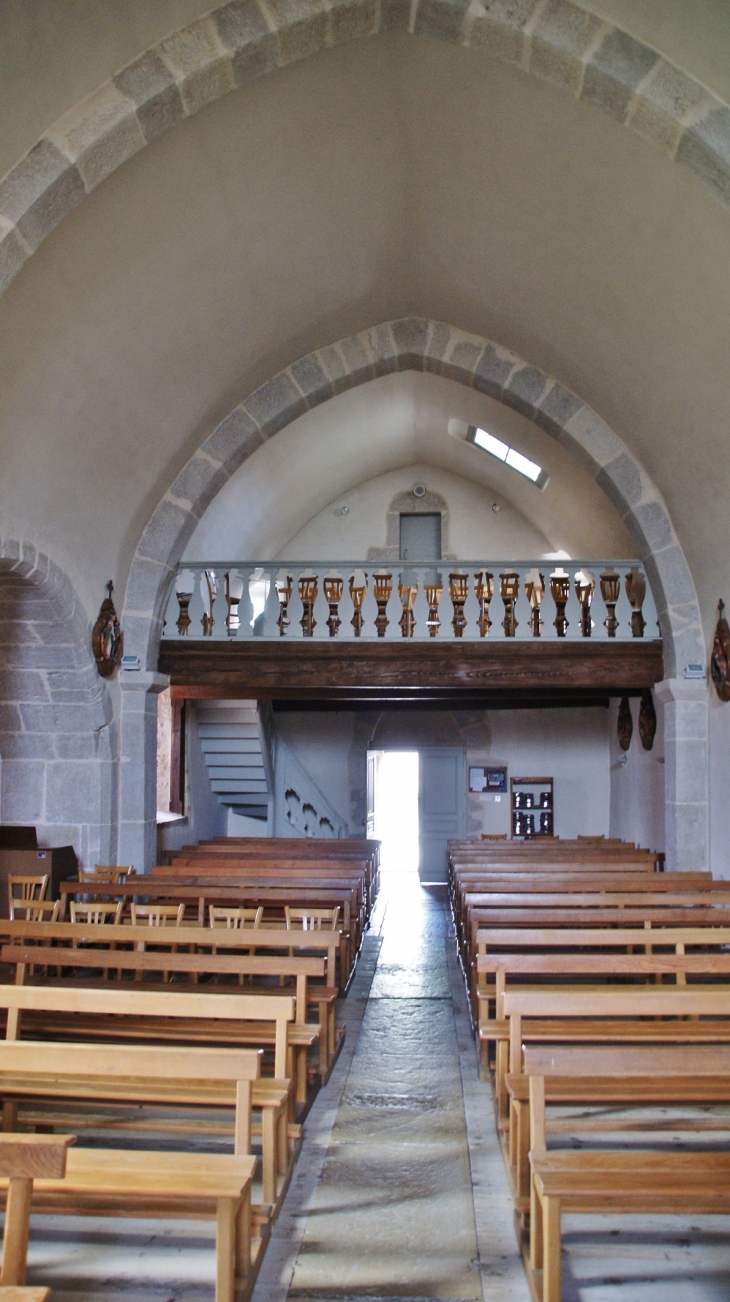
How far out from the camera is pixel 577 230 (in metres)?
7.21

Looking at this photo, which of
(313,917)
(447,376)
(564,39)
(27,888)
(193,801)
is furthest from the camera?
(193,801)

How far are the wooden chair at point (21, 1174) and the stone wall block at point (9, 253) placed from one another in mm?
4487

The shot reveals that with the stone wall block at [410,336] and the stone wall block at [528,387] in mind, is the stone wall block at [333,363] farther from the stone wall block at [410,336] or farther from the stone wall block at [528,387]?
the stone wall block at [528,387]

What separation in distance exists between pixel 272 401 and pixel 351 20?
4.16m

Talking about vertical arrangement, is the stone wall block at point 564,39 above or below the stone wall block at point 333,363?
above

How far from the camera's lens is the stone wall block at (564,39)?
5.70 meters

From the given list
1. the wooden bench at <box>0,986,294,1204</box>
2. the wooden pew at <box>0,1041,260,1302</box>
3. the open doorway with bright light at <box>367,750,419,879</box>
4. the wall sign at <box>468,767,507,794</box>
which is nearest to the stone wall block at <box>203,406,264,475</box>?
the wall sign at <box>468,767,507,794</box>

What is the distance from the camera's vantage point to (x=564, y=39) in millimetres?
5762

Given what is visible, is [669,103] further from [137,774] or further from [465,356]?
[137,774]

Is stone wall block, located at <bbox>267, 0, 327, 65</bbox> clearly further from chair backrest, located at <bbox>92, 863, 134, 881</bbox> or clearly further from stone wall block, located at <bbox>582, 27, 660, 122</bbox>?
chair backrest, located at <bbox>92, 863, 134, 881</bbox>

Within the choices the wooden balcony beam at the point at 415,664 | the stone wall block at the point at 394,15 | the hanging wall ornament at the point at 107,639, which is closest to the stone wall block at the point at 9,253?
the stone wall block at the point at 394,15

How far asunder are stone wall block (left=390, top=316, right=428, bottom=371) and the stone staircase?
201 inches

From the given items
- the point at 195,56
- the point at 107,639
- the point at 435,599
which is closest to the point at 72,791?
the point at 107,639

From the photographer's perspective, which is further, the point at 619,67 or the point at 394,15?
the point at 394,15
